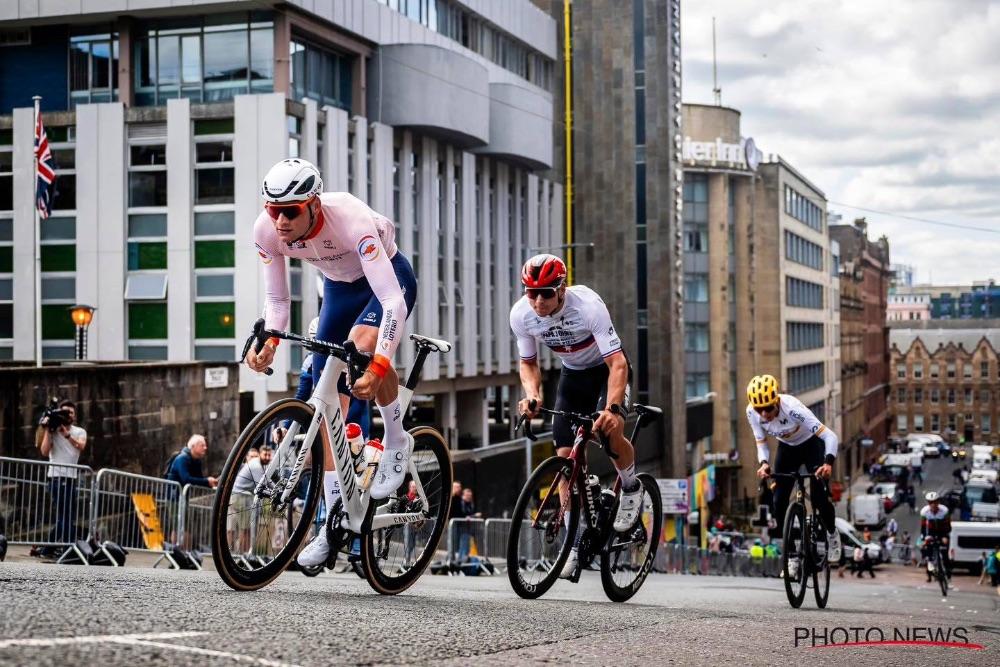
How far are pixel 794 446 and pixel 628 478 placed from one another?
3091 mm

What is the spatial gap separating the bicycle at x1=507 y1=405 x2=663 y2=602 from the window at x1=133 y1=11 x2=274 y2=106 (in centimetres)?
2917

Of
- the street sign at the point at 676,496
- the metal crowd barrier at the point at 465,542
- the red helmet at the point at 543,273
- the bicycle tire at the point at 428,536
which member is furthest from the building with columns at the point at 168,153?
the red helmet at the point at 543,273

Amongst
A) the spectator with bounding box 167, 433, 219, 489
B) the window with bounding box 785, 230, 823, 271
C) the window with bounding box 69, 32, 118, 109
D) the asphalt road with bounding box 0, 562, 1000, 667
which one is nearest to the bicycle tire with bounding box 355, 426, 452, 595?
the asphalt road with bounding box 0, 562, 1000, 667

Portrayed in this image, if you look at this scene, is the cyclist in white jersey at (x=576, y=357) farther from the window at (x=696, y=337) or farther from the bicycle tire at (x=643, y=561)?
the window at (x=696, y=337)

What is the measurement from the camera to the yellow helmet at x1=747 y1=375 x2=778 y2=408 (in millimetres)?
10953

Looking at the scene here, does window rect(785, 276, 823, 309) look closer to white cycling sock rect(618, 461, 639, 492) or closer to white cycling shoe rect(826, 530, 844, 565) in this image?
white cycling shoe rect(826, 530, 844, 565)

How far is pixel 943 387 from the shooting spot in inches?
7495

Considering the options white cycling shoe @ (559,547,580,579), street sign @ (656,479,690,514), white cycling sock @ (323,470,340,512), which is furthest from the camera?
street sign @ (656,479,690,514)

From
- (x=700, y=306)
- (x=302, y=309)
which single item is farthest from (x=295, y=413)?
(x=700, y=306)

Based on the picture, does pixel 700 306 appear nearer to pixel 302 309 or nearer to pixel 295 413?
pixel 302 309

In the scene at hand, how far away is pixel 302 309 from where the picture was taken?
36.2 meters

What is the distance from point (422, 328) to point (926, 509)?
21.7 m

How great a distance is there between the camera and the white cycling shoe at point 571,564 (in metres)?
8.68

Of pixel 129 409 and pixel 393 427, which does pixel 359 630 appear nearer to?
pixel 393 427
